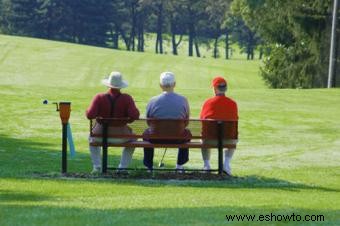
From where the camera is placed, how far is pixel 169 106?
48.0ft

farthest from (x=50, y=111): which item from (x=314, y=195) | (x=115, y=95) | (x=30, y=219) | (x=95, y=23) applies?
(x=95, y=23)

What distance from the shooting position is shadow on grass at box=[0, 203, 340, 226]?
354 inches

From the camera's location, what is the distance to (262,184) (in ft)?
45.8

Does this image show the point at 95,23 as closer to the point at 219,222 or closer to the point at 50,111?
the point at 50,111

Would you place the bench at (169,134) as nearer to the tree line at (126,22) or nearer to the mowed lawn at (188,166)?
the mowed lawn at (188,166)

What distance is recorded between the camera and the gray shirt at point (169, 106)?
14.6m

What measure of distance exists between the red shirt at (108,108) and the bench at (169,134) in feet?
0.40

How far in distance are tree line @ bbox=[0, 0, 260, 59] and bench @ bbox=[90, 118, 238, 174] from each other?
332ft

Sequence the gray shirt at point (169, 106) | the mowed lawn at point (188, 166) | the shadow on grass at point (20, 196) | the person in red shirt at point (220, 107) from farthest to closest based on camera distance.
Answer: the person in red shirt at point (220, 107) → the gray shirt at point (169, 106) → the shadow on grass at point (20, 196) → the mowed lawn at point (188, 166)

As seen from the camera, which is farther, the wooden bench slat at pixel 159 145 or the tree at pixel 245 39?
the tree at pixel 245 39

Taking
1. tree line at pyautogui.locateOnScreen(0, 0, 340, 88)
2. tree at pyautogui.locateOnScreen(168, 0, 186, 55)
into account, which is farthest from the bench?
tree at pyautogui.locateOnScreen(168, 0, 186, 55)

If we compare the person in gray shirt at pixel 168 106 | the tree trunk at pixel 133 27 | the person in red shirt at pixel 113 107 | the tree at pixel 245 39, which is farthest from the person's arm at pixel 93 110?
the tree trunk at pixel 133 27

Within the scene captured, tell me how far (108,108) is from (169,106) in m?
0.92

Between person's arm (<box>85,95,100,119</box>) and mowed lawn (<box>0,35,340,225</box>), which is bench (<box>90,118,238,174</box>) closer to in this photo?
person's arm (<box>85,95,100,119</box>)
